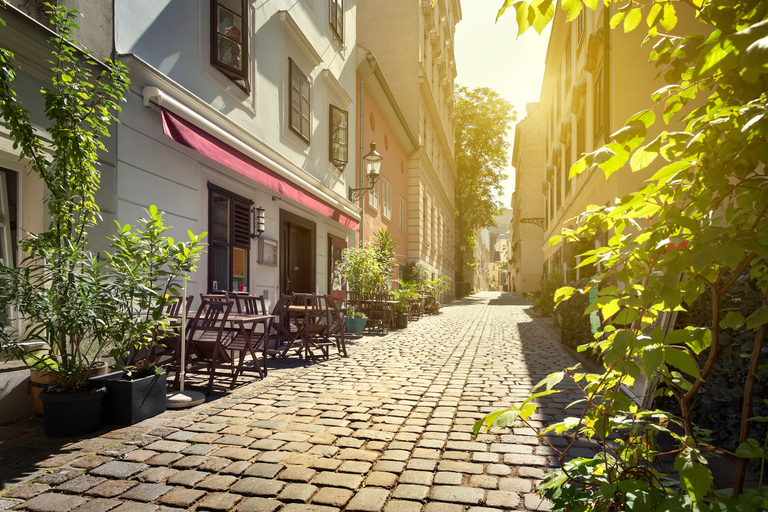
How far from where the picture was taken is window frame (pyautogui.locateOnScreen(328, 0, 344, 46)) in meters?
11.6

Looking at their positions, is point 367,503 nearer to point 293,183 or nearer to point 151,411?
point 151,411

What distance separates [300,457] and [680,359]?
2.45 metres

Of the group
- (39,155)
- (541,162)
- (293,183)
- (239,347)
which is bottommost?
(239,347)

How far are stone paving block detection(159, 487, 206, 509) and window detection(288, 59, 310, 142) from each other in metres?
7.76

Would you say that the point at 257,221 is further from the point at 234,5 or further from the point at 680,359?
the point at 680,359

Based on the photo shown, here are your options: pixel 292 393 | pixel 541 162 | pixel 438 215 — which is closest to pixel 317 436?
pixel 292 393

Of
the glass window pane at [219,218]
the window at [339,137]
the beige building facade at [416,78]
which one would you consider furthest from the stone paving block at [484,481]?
the beige building facade at [416,78]

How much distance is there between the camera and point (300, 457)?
306 centimetres

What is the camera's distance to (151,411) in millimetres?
3906

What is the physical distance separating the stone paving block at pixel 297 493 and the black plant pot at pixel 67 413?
188 centimetres

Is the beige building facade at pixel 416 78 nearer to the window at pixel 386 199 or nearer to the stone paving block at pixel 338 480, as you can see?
the window at pixel 386 199

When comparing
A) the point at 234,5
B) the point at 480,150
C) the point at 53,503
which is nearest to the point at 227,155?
the point at 234,5

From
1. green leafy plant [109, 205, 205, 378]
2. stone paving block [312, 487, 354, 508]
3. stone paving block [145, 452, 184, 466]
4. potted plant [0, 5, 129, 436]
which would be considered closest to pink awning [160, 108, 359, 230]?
potted plant [0, 5, 129, 436]

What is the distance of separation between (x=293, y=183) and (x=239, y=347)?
4332mm
